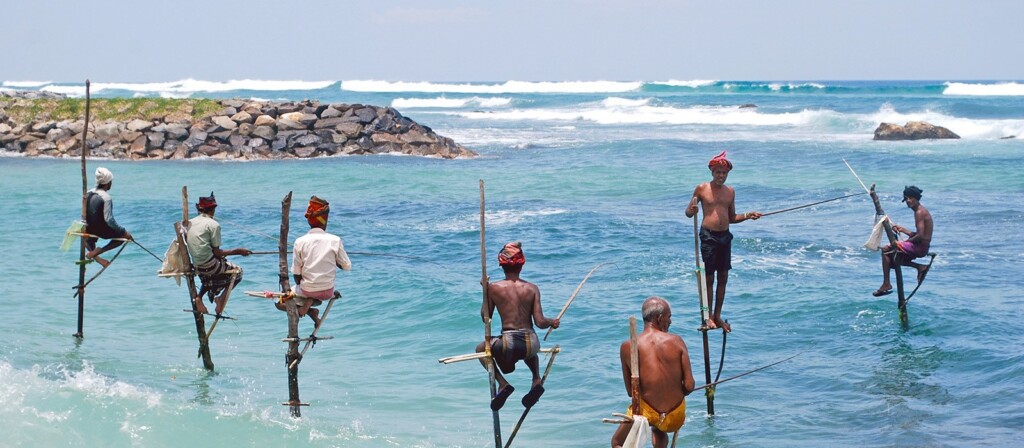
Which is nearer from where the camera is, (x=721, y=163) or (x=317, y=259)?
(x=317, y=259)

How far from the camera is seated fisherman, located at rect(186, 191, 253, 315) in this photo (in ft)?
37.4

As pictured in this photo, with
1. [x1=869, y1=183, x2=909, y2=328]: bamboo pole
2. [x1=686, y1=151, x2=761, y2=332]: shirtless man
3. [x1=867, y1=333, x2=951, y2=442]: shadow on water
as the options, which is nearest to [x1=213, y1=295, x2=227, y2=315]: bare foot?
[x1=686, y1=151, x2=761, y2=332]: shirtless man

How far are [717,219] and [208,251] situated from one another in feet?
18.6

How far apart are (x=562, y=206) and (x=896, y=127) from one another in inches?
914

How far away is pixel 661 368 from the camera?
25.0ft

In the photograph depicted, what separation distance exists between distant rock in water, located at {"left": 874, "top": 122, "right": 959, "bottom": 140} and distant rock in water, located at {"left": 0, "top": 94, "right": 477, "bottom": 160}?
18.0 m

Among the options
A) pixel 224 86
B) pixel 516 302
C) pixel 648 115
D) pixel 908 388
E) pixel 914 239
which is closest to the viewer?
pixel 516 302

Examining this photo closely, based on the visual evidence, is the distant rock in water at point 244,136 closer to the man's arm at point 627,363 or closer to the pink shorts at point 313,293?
the pink shorts at point 313,293

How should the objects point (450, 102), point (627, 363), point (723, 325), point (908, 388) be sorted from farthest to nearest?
1. point (450, 102)
2. point (908, 388)
3. point (723, 325)
4. point (627, 363)

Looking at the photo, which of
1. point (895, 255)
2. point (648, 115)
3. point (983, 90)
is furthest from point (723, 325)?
point (983, 90)

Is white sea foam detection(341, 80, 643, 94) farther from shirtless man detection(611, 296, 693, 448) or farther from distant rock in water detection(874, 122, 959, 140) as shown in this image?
shirtless man detection(611, 296, 693, 448)

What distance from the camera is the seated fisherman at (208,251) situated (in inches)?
449

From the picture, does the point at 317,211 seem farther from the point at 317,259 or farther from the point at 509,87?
the point at 509,87

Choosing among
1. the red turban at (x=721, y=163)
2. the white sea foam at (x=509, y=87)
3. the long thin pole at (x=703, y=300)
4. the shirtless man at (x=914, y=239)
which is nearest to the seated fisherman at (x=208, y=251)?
the long thin pole at (x=703, y=300)
